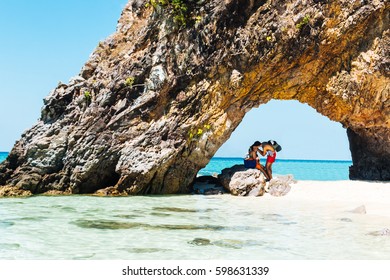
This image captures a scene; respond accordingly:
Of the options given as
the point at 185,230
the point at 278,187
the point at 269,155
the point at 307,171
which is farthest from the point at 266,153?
the point at 307,171

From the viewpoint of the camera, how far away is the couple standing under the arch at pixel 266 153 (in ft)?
59.3

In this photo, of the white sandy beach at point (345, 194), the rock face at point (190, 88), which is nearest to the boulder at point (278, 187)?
the white sandy beach at point (345, 194)

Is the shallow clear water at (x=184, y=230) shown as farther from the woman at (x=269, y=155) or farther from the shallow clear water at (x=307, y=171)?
the shallow clear water at (x=307, y=171)

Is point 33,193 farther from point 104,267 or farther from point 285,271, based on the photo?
point 285,271

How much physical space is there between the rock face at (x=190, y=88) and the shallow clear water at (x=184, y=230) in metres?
2.53

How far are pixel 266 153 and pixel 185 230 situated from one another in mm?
9859

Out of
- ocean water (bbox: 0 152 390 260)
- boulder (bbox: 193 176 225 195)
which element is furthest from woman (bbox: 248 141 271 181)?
ocean water (bbox: 0 152 390 260)

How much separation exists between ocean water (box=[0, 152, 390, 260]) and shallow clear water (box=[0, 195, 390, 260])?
18mm

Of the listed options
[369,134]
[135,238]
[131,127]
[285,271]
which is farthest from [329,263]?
[369,134]

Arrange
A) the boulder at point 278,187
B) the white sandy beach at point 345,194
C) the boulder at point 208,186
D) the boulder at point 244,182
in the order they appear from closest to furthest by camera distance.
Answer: the white sandy beach at point 345,194 → the boulder at point 278,187 → the boulder at point 244,182 → the boulder at point 208,186

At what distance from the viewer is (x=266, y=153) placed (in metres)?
18.5

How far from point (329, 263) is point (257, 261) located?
3.80 feet

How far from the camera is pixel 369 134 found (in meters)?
18.8

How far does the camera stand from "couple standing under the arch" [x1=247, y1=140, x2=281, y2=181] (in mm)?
18062
